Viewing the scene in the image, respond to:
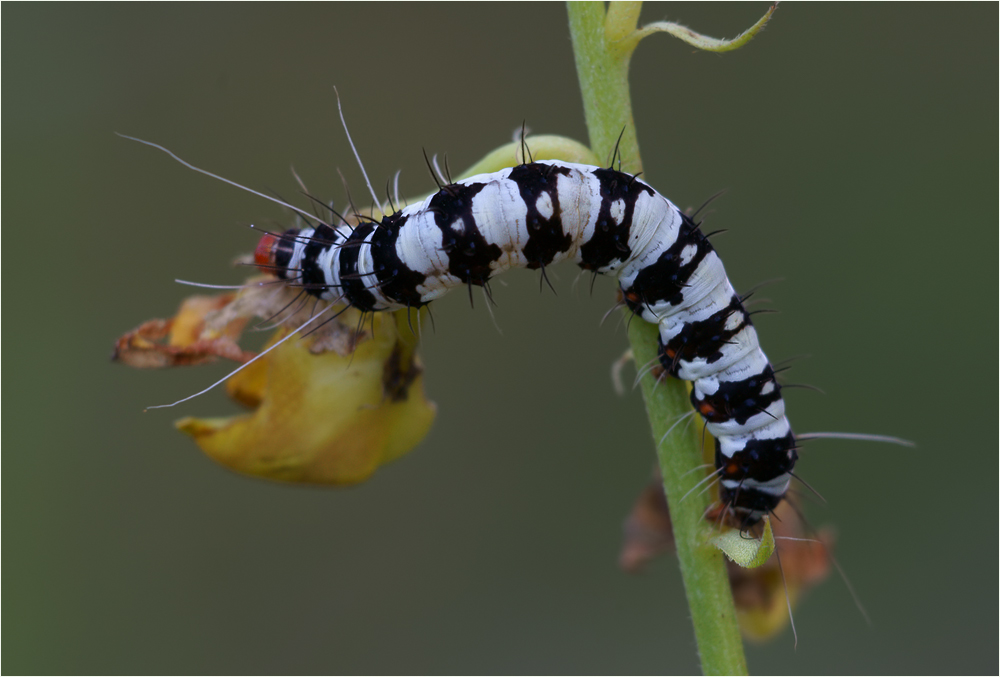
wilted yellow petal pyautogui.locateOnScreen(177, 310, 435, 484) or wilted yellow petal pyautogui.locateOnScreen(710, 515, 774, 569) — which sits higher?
wilted yellow petal pyautogui.locateOnScreen(177, 310, 435, 484)

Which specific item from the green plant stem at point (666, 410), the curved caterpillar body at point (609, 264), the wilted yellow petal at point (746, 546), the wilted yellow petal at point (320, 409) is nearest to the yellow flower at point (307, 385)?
the wilted yellow petal at point (320, 409)

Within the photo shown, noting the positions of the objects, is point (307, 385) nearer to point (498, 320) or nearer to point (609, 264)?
point (609, 264)

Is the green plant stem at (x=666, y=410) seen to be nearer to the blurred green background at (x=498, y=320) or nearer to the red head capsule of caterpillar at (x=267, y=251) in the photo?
the red head capsule of caterpillar at (x=267, y=251)

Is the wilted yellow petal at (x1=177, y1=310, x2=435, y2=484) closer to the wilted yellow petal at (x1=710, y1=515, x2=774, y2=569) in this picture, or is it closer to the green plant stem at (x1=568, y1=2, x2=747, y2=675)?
the green plant stem at (x1=568, y1=2, x2=747, y2=675)

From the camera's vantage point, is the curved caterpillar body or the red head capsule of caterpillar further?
the red head capsule of caterpillar

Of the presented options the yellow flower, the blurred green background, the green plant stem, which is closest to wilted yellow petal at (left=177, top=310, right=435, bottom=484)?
the yellow flower

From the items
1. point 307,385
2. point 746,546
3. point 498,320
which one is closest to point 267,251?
point 307,385
